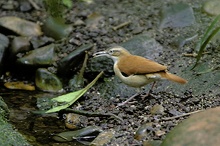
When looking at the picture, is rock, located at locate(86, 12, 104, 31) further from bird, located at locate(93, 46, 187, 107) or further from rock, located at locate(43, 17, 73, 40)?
bird, located at locate(93, 46, 187, 107)

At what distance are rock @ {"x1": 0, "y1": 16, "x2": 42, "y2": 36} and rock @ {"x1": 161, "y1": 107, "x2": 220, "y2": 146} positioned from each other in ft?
15.9

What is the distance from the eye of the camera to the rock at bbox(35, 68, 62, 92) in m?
8.75

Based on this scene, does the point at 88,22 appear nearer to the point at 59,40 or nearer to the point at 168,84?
the point at 59,40

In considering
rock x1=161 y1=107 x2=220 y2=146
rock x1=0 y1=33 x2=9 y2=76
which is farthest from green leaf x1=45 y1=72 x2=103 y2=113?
rock x1=161 y1=107 x2=220 y2=146

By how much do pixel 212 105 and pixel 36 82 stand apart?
10.1 ft

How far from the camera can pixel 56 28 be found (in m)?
9.73

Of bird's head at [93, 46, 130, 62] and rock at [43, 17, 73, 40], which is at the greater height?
bird's head at [93, 46, 130, 62]

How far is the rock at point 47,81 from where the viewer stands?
8750 millimetres

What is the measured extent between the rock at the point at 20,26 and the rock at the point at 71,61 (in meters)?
1.14

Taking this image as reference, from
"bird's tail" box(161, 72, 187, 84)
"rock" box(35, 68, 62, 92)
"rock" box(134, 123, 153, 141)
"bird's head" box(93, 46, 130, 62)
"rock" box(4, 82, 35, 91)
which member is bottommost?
"rock" box(4, 82, 35, 91)

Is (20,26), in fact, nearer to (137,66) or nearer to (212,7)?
(137,66)

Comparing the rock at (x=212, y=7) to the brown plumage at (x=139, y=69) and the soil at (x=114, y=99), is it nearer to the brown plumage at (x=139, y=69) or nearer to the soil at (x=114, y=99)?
the soil at (x=114, y=99)

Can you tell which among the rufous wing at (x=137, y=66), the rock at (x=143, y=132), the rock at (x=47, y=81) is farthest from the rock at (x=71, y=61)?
the rock at (x=143, y=132)

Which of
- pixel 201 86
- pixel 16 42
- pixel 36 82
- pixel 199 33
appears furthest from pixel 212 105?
pixel 16 42
